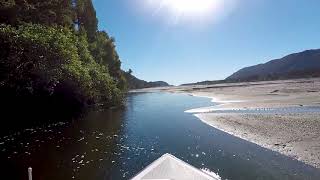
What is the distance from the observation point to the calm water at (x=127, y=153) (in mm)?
16609

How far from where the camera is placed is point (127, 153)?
819 inches

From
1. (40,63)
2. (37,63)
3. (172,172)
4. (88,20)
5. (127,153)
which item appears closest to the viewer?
(172,172)

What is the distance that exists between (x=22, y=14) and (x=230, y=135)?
24.3 m

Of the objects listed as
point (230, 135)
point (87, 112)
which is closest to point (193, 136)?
point (230, 135)

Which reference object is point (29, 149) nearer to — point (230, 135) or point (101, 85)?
point (230, 135)

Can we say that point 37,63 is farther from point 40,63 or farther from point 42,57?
point 42,57

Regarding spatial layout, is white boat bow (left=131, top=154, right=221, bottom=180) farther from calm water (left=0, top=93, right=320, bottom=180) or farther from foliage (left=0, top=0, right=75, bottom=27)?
foliage (left=0, top=0, right=75, bottom=27)

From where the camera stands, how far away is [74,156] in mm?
20281

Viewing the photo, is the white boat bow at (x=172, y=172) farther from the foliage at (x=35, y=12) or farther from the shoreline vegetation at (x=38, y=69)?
the foliage at (x=35, y=12)

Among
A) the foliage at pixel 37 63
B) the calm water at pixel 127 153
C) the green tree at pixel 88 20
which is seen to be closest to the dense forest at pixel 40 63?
the foliage at pixel 37 63

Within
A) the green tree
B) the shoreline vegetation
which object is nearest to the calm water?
the shoreline vegetation

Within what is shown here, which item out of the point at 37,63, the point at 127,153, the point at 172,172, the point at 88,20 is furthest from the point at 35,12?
the point at 172,172

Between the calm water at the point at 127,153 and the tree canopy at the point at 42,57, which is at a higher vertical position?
the tree canopy at the point at 42,57

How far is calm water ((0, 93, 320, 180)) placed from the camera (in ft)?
54.5
